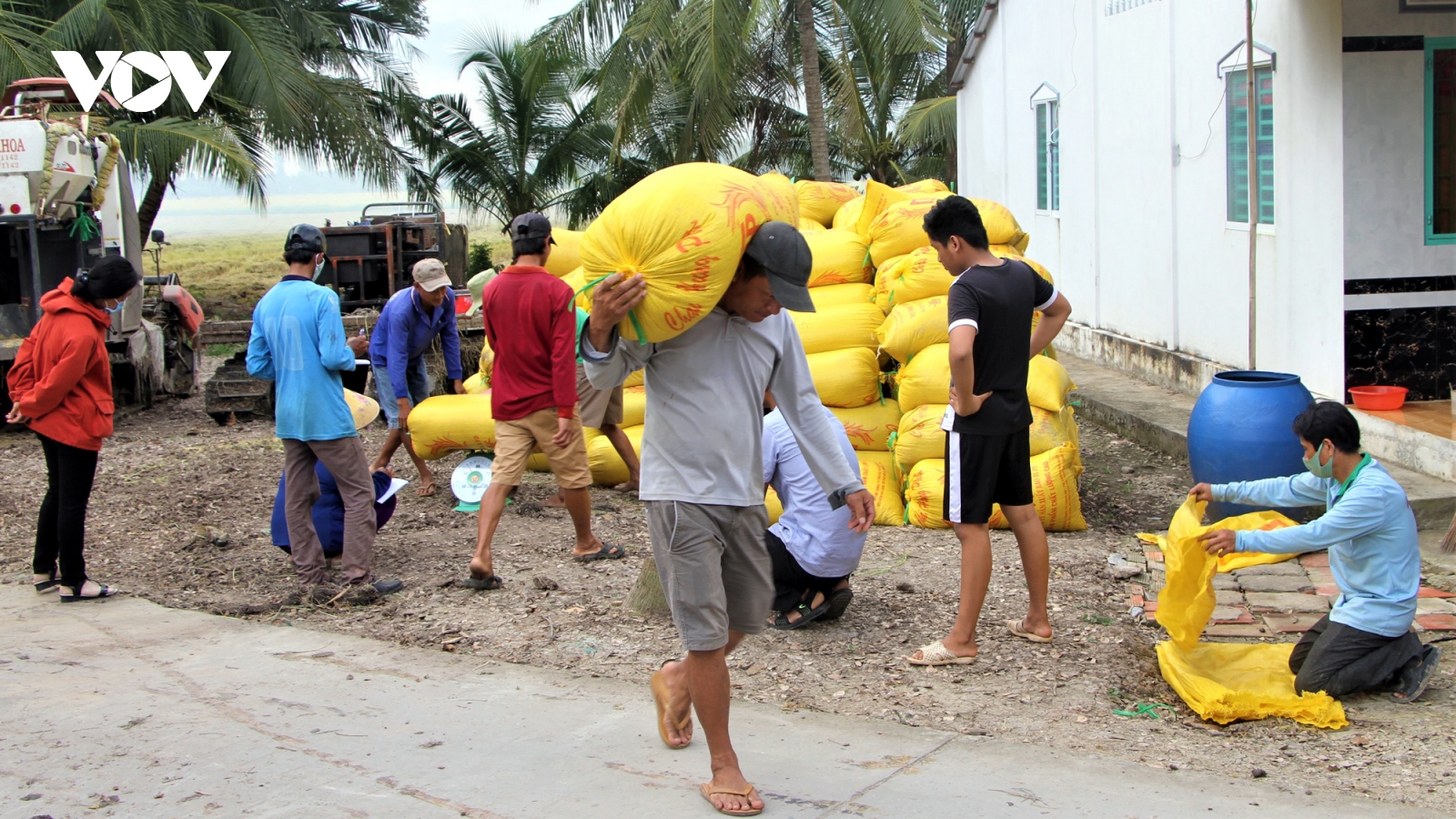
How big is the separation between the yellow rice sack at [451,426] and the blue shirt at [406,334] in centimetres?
18

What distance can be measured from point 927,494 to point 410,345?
3324mm

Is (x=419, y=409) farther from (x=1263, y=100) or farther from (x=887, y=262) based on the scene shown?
(x=1263, y=100)

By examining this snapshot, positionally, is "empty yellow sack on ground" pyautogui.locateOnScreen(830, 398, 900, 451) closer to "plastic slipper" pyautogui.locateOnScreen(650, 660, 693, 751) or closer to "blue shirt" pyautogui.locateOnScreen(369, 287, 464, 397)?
"blue shirt" pyautogui.locateOnScreen(369, 287, 464, 397)

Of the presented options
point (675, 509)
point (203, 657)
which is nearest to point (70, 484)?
point (203, 657)

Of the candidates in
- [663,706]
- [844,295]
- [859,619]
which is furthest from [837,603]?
[844,295]

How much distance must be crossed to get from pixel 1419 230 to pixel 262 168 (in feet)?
54.9

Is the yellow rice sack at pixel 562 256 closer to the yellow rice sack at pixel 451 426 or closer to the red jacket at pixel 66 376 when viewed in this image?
the yellow rice sack at pixel 451 426

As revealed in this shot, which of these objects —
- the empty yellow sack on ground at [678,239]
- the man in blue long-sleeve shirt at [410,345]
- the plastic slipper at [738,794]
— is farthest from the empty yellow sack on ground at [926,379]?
the plastic slipper at [738,794]

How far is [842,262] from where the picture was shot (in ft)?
24.7

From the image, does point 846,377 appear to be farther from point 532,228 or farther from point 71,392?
point 71,392

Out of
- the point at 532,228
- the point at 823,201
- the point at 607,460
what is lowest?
the point at 607,460

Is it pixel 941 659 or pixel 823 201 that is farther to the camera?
pixel 823 201

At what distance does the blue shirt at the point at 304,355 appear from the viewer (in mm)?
5461

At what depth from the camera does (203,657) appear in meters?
→ 4.85
